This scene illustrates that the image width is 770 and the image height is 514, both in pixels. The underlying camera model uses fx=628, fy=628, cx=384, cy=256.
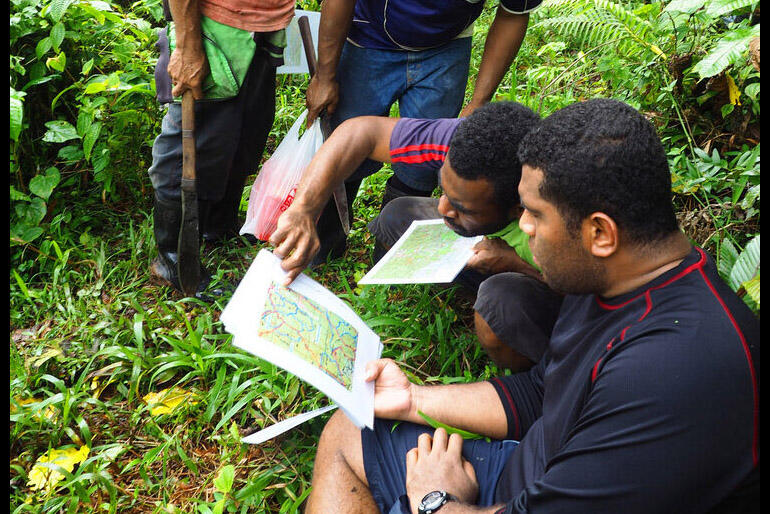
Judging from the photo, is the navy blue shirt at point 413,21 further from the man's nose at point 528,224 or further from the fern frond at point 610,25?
the man's nose at point 528,224

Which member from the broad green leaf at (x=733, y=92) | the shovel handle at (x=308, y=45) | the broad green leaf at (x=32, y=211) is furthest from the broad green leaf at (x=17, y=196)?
the broad green leaf at (x=733, y=92)

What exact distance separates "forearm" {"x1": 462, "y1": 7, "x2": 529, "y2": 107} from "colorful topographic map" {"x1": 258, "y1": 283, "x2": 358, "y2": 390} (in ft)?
4.53

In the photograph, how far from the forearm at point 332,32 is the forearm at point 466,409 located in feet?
4.77

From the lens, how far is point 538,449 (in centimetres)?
164

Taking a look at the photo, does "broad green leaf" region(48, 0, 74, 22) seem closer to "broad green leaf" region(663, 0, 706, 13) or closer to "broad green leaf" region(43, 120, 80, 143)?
"broad green leaf" region(43, 120, 80, 143)

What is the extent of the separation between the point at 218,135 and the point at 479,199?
3.91 ft

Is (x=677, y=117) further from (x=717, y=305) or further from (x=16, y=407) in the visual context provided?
(x=16, y=407)

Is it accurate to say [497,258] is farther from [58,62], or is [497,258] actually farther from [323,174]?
[58,62]

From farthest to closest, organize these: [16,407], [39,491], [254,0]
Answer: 1. [254,0]
2. [16,407]
3. [39,491]

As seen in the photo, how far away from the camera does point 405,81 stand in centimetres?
282

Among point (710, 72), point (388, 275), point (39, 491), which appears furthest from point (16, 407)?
point (710, 72)

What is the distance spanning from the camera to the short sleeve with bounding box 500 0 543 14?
261 centimetres

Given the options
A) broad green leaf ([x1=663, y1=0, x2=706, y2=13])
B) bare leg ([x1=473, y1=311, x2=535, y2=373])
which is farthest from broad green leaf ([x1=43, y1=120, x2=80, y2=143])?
broad green leaf ([x1=663, y1=0, x2=706, y2=13])

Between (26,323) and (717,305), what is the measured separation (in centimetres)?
270
